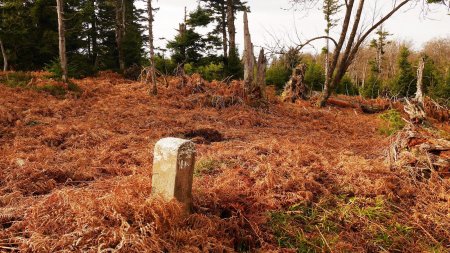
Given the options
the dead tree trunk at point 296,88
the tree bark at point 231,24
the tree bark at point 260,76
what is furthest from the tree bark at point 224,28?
the tree bark at point 260,76

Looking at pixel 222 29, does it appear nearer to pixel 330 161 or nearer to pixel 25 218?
pixel 330 161

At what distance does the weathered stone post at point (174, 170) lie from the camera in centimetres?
281

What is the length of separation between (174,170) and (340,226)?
196 centimetres

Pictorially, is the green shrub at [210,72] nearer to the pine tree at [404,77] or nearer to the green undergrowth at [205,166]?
the green undergrowth at [205,166]

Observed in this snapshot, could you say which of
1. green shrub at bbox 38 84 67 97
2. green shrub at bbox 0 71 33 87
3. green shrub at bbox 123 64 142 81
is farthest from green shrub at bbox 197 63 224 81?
green shrub at bbox 0 71 33 87

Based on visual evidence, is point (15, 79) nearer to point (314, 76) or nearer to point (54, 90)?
point (54, 90)

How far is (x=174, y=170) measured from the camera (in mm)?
2809

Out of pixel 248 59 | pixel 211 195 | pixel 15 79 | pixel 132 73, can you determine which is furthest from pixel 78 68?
pixel 211 195

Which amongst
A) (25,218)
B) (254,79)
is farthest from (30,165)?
(254,79)

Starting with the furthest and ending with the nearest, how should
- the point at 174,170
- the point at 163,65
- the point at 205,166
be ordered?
1. the point at 163,65
2. the point at 205,166
3. the point at 174,170

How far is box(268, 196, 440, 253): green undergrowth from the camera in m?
3.08

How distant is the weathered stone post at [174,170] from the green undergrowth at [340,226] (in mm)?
1076

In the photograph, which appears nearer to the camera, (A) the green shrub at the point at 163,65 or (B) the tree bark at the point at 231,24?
(A) the green shrub at the point at 163,65

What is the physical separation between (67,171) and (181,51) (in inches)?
631
